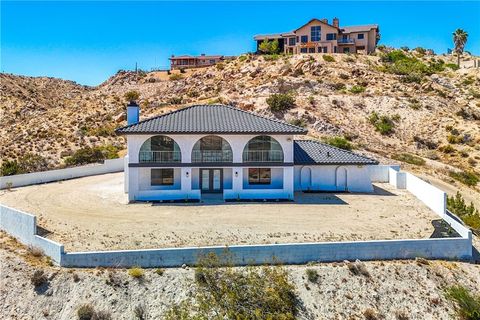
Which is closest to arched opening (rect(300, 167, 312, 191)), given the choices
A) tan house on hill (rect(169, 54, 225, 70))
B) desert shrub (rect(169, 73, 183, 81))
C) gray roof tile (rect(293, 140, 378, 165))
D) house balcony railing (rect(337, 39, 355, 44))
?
gray roof tile (rect(293, 140, 378, 165))

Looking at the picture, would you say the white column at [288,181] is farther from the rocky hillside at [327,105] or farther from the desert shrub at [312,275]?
the rocky hillside at [327,105]

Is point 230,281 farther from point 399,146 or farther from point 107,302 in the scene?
point 399,146

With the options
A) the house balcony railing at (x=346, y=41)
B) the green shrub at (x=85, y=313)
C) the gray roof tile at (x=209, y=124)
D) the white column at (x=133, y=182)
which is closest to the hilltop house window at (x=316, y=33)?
the house balcony railing at (x=346, y=41)

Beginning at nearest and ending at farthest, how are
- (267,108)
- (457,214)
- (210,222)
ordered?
(210,222) < (457,214) < (267,108)

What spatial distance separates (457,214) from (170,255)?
2067 centimetres

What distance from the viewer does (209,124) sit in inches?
1231

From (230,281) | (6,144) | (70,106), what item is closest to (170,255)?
(230,281)

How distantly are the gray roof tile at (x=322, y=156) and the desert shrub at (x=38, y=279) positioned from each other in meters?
20.6

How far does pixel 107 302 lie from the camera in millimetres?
16969

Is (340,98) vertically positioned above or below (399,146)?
above

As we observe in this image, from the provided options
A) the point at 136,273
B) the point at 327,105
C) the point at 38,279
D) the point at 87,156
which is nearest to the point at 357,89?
the point at 327,105

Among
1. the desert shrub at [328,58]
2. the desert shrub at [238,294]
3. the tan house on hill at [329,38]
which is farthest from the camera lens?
the tan house on hill at [329,38]

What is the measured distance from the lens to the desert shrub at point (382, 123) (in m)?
55.4

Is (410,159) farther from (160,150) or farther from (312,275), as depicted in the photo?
(312,275)
